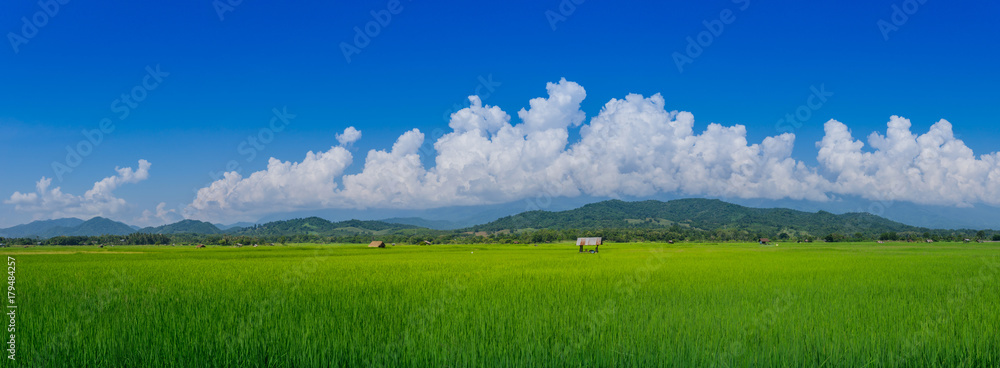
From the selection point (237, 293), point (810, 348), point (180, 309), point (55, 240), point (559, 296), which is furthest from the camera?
point (55, 240)

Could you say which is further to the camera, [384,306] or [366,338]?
[384,306]

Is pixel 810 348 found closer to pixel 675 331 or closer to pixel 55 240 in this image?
pixel 675 331

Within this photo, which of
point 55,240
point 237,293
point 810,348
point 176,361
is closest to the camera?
point 176,361

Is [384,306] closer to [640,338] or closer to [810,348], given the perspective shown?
[640,338]

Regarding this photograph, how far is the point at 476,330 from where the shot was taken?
659 centimetres

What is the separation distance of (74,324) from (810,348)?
9953 millimetres

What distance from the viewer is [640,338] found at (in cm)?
627

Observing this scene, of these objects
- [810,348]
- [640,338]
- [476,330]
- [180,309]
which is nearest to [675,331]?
[640,338]

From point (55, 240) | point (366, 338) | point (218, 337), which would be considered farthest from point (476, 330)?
point (55, 240)

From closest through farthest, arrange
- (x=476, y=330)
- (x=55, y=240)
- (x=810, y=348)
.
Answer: (x=810, y=348), (x=476, y=330), (x=55, y=240)

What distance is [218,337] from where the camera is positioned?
6027 mm

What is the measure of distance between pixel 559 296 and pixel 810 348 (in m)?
5.20

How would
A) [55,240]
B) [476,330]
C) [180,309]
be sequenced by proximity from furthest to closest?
[55,240] < [180,309] < [476,330]

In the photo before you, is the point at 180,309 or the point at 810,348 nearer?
the point at 810,348
